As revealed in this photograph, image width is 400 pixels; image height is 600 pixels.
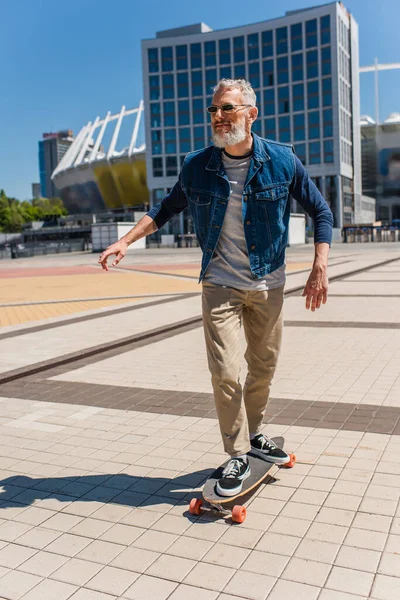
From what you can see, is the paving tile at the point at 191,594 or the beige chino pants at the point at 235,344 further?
the beige chino pants at the point at 235,344

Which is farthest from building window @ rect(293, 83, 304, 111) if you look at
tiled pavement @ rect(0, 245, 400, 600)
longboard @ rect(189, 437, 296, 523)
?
longboard @ rect(189, 437, 296, 523)

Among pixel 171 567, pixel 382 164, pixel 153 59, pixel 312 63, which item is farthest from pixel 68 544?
pixel 382 164

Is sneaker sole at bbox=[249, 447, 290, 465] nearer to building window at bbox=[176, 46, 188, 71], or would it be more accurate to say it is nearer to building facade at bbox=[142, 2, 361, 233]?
building facade at bbox=[142, 2, 361, 233]

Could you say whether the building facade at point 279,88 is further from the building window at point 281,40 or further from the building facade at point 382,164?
the building facade at point 382,164

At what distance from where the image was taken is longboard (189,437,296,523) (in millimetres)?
3203

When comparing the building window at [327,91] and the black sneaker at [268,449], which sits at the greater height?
the building window at [327,91]

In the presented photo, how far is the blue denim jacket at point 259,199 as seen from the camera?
343 cm

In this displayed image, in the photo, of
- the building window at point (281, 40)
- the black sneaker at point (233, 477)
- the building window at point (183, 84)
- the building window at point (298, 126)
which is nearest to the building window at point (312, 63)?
the building window at point (281, 40)

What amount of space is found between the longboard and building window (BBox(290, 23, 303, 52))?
268 ft

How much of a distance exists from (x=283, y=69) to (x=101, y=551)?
82926 millimetres

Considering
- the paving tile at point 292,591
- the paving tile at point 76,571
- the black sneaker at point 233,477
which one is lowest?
the paving tile at point 76,571

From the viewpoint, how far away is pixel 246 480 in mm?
3439

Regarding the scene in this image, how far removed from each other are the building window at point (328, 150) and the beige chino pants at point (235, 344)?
77700 mm

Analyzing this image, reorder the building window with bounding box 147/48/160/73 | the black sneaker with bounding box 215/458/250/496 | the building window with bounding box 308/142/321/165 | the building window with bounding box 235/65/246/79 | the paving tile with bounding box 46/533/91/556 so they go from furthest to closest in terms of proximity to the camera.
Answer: the building window with bounding box 147/48/160/73 < the building window with bounding box 235/65/246/79 < the building window with bounding box 308/142/321/165 < the black sneaker with bounding box 215/458/250/496 < the paving tile with bounding box 46/533/91/556
